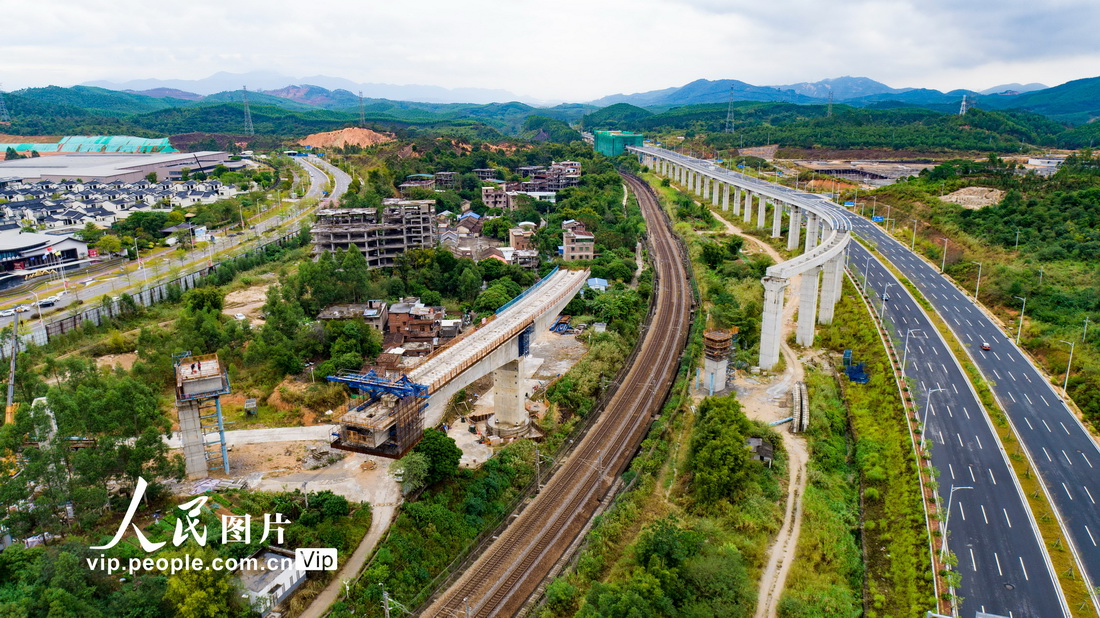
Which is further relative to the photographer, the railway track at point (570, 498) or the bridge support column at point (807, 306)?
the bridge support column at point (807, 306)

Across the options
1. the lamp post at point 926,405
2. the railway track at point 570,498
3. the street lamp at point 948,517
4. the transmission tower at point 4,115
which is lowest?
the railway track at point 570,498

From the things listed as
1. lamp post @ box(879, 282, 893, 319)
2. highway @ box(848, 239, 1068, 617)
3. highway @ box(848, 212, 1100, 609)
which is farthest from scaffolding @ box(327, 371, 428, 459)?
lamp post @ box(879, 282, 893, 319)

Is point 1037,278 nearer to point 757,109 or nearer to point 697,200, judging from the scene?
point 697,200

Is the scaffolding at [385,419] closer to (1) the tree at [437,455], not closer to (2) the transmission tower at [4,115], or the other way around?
(1) the tree at [437,455]

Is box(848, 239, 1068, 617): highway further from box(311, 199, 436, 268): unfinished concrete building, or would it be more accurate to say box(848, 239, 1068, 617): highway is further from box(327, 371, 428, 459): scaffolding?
A: box(311, 199, 436, 268): unfinished concrete building

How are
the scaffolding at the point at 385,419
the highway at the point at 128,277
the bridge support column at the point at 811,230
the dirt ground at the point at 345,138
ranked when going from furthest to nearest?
the dirt ground at the point at 345,138 → the bridge support column at the point at 811,230 → the highway at the point at 128,277 → the scaffolding at the point at 385,419

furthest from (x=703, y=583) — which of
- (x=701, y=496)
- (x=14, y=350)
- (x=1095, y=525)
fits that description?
(x=14, y=350)

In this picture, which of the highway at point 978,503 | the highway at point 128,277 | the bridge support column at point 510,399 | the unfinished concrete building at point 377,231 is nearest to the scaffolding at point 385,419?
the bridge support column at point 510,399
